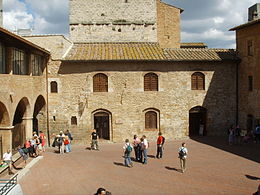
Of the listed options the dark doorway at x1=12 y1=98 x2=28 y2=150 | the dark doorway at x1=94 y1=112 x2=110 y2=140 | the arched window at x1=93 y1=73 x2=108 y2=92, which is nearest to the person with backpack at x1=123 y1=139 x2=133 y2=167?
the dark doorway at x1=12 y1=98 x2=28 y2=150

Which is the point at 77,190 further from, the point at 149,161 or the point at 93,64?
the point at 93,64

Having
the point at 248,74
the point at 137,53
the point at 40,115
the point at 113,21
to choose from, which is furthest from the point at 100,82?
the point at 248,74

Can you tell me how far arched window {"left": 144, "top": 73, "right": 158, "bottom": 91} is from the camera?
21719 mm

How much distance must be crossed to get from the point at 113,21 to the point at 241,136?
14793 mm

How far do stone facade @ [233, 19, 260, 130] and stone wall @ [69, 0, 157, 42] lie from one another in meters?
7.78

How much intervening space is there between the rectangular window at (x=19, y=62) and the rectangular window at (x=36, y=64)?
1334 mm

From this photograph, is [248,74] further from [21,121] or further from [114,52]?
[21,121]

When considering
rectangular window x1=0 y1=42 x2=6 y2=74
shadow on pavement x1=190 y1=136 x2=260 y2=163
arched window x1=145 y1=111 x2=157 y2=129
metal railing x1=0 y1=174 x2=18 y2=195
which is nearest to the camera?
metal railing x1=0 y1=174 x2=18 y2=195

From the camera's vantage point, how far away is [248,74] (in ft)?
70.5

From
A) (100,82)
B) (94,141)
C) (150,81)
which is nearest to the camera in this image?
(94,141)

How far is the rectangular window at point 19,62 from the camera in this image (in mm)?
15234

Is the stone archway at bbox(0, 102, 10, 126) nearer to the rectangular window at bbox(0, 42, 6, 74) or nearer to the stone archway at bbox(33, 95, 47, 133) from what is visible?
the rectangular window at bbox(0, 42, 6, 74)

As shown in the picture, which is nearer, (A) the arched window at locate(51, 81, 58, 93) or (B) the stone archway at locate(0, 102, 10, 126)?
(B) the stone archway at locate(0, 102, 10, 126)

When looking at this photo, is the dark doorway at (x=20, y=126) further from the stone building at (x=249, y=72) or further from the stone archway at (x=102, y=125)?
the stone building at (x=249, y=72)
